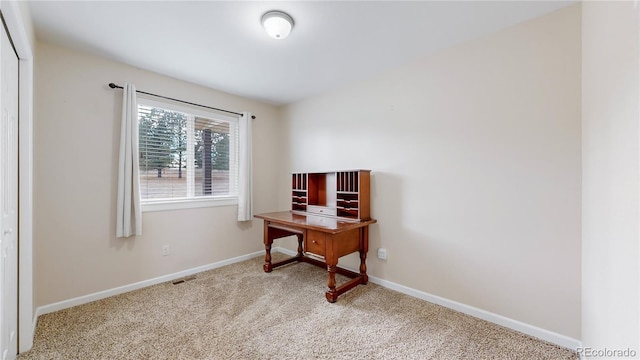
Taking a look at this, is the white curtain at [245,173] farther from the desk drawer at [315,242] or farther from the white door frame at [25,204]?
the white door frame at [25,204]

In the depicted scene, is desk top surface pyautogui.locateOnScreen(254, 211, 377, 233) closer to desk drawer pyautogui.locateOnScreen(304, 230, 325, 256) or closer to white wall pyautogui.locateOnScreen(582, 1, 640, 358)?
desk drawer pyautogui.locateOnScreen(304, 230, 325, 256)

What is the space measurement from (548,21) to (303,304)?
2940 mm

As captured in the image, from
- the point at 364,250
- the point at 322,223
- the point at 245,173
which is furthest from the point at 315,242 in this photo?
the point at 245,173

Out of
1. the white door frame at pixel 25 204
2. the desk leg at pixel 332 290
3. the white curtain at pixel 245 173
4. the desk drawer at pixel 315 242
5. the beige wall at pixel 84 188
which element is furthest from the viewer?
the white curtain at pixel 245 173

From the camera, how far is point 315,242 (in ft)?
8.48

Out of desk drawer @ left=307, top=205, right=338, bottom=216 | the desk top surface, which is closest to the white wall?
the desk top surface

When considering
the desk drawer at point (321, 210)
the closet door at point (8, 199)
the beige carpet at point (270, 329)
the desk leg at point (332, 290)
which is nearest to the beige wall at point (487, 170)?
the beige carpet at point (270, 329)

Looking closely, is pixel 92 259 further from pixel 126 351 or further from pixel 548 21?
pixel 548 21

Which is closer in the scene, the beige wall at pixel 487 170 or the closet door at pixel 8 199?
the closet door at pixel 8 199

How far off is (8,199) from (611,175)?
309cm

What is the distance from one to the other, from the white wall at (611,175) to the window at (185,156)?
11.3 ft

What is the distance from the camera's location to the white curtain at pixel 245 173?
139 inches

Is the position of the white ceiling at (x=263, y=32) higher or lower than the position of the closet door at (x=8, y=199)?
higher

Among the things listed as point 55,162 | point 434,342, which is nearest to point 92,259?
point 55,162
